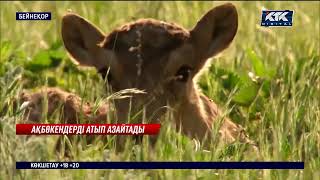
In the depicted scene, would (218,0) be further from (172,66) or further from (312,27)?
(172,66)

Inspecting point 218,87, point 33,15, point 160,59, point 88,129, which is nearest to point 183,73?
point 160,59

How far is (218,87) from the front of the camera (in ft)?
29.2

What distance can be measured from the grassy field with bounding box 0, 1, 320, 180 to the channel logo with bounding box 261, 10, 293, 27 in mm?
464

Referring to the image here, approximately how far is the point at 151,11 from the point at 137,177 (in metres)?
6.16

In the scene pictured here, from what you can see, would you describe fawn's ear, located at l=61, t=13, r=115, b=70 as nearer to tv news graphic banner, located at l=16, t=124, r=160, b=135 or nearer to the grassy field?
the grassy field

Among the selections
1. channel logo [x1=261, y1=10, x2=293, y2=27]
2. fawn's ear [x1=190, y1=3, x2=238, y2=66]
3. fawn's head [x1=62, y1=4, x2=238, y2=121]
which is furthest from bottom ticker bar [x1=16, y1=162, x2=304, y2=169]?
fawn's ear [x1=190, y1=3, x2=238, y2=66]

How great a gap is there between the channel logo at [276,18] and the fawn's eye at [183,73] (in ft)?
3.37

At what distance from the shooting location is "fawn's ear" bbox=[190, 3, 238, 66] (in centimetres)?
855

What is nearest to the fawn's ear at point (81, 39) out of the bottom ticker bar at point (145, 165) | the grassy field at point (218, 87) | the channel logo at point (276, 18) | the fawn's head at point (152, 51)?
the fawn's head at point (152, 51)

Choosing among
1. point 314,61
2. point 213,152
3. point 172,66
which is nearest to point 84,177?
point 213,152

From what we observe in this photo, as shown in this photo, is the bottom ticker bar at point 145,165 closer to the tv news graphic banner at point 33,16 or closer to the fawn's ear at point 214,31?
the tv news graphic banner at point 33,16

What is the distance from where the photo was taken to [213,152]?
660 cm

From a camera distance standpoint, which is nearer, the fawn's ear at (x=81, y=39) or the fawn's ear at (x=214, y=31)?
the fawn's ear at (x=214, y=31)

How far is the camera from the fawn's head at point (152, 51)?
7.88 meters
